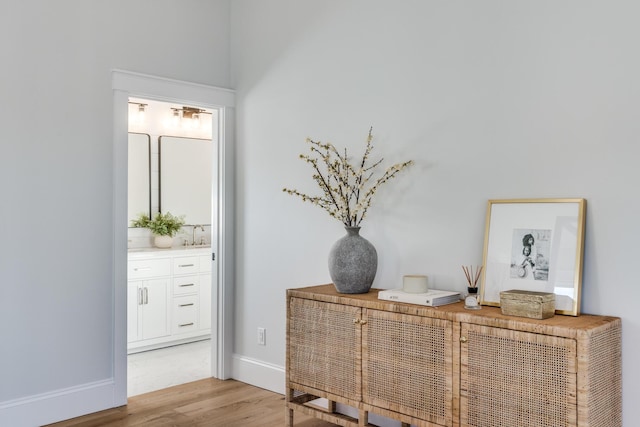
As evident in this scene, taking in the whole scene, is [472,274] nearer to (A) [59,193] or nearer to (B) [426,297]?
(B) [426,297]

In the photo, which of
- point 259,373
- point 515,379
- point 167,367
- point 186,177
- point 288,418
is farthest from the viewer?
point 186,177

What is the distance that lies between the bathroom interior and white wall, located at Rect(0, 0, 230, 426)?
823 millimetres

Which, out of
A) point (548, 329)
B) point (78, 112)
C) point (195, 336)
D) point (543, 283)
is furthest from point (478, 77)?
point (195, 336)

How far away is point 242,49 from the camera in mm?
4055

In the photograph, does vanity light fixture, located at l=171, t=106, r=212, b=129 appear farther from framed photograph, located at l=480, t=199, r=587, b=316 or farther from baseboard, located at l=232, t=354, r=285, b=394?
framed photograph, located at l=480, t=199, r=587, b=316

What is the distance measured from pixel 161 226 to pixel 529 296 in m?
3.87

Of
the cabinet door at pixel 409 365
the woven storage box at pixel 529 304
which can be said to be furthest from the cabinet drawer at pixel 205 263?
the woven storage box at pixel 529 304

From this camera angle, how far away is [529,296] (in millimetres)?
2227

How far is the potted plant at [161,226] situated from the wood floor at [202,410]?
176cm

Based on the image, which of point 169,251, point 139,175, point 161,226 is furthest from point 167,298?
point 139,175

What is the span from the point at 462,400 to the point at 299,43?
2.37 m

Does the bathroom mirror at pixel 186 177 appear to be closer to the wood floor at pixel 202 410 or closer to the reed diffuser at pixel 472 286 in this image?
the wood floor at pixel 202 410

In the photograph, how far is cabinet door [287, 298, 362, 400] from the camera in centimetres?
276

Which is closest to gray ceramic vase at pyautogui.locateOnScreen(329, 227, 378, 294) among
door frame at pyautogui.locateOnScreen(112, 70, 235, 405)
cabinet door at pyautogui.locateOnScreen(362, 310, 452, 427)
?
cabinet door at pyautogui.locateOnScreen(362, 310, 452, 427)
